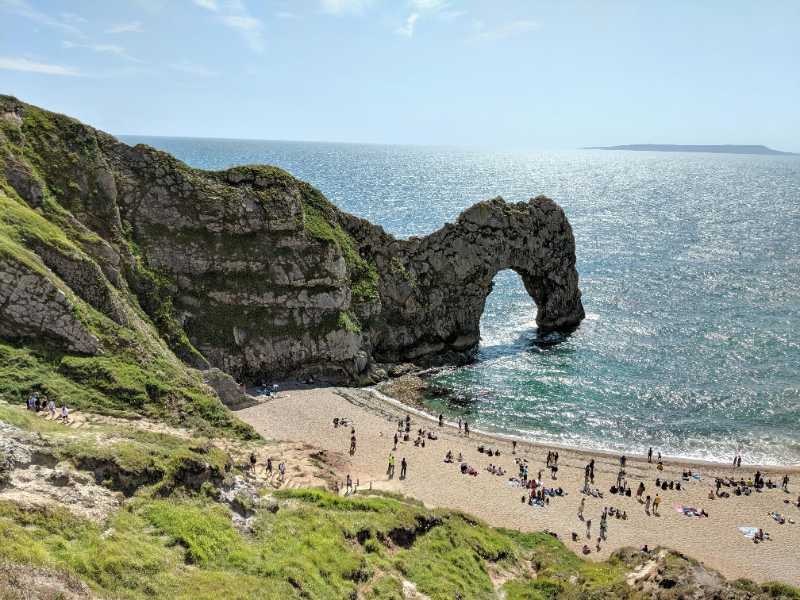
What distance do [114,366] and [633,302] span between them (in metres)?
73.2

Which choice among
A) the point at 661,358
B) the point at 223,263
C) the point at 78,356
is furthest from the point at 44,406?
the point at 661,358

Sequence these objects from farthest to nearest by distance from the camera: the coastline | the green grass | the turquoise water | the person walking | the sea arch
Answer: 1. the sea arch
2. the green grass
3. the turquoise water
4. the coastline
5. the person walking

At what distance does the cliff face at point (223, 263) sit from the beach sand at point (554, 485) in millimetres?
8151

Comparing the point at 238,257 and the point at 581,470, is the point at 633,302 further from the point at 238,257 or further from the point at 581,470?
the point at 238,257

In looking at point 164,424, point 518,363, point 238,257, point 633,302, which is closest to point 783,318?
point 633,302

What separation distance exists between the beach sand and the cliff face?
8.15 metres

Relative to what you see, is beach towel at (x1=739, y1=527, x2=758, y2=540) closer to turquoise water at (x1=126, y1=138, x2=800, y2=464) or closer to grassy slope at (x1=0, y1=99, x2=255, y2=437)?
turquoise water at (x1=126, y1=138, x2=800, y2=464)

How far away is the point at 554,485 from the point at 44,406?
32.0m

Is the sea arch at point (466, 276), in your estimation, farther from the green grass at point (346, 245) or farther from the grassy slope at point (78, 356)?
the grassy slope at point (78, 356)

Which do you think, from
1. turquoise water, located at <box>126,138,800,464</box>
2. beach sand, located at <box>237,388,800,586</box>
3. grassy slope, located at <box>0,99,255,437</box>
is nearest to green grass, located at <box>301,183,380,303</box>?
turquoise water, located at <box>126,138,800,464</box>

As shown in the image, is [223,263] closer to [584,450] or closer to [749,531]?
[584,450]

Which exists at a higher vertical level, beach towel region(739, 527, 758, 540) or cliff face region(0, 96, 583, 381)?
cliff face region(0, 96, 583, 381)

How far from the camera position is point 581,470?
42969 millimetres

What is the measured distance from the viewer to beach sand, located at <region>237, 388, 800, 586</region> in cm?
3375
